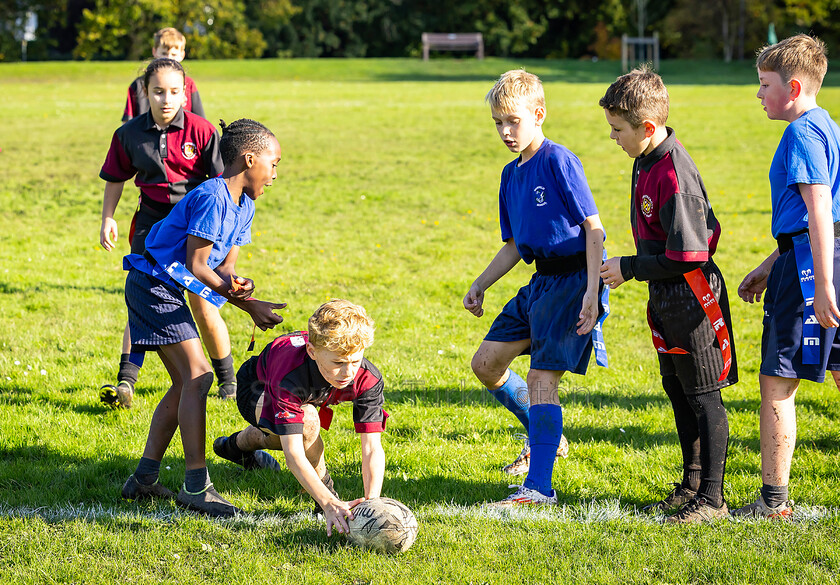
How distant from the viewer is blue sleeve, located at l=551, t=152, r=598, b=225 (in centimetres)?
413

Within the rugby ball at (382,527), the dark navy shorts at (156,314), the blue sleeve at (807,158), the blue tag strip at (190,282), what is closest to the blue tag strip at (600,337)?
the blue sleeve at (807,158)

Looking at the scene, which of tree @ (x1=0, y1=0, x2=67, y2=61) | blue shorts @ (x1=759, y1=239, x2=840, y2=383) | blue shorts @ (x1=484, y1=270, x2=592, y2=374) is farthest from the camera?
tree @ (x1=0, y1=0, x2=67, y2=61)

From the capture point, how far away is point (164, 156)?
530 centimetres

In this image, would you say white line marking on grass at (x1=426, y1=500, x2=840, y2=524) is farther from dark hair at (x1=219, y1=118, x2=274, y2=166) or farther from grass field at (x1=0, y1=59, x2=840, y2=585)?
dark hair at (x1=219, y1=118, x2=274, y2=166)

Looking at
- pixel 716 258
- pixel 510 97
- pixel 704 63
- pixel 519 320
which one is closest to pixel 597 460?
pixel 519 320

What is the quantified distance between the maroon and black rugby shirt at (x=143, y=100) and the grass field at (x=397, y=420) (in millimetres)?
1871

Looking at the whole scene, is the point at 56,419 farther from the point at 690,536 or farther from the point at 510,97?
the point at 690,536

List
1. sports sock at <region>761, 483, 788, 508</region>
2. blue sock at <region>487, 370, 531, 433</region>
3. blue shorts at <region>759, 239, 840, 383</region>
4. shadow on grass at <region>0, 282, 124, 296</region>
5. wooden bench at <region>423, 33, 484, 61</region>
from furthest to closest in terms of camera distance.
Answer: wooden bench at <region>423, 33, 484, 61</region>, shadow on grass at <region>0, 282, 124, 296</region>, blue sock at <region>487, 370, 531, 433</region>, sports sock at <region>761, 483, 788, 508</region>, blue shorts at <region>759, 239, 840, 383</region>

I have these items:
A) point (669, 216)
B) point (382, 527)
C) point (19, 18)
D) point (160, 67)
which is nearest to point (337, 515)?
point (382, 527)

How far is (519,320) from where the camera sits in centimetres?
439

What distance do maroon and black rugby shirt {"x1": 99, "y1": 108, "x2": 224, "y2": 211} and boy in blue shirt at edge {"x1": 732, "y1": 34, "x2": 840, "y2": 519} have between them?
322 centimetres

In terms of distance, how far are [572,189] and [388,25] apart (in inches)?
2133

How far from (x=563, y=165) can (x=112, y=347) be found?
→ 4.26 meters

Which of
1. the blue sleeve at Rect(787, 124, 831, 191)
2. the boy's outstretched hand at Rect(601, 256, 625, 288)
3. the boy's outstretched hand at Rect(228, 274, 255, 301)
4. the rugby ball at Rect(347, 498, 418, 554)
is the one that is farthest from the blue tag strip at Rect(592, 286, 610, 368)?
the boy's outstretched hand at Rect(228, 274, 255, 301)
